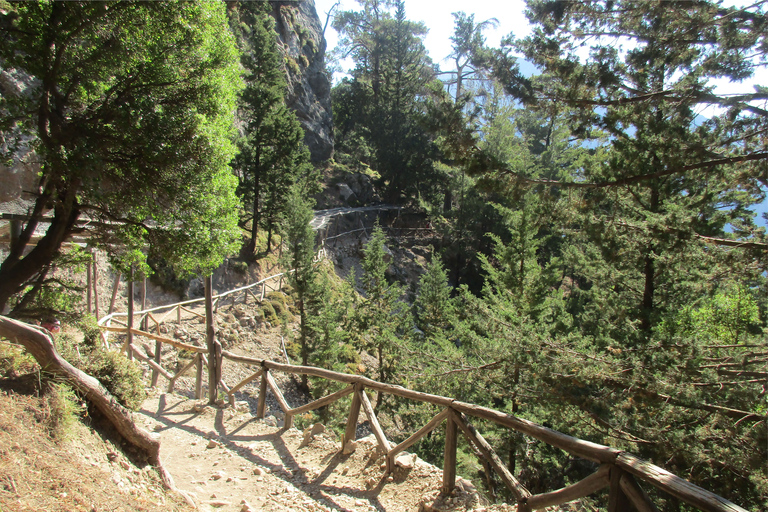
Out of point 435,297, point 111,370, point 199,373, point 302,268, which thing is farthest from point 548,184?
point 435,297

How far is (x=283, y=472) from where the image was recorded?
553 cm

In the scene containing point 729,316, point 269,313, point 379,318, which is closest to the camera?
point 729,316

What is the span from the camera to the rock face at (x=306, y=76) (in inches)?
1505

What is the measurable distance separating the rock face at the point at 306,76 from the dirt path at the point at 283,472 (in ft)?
112

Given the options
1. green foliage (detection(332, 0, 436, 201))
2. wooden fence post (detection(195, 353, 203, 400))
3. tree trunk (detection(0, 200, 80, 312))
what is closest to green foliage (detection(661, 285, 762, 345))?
wooden fence post (detection(195, 353, 203, 400))

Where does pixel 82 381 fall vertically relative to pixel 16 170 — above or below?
below

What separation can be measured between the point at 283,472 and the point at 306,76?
4250cm

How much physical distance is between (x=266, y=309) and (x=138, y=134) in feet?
47.7

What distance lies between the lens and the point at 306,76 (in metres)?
41.9

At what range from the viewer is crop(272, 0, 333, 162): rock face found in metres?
38.2

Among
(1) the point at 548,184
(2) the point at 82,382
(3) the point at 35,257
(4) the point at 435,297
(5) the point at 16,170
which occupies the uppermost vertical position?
(5) the point at 16,170

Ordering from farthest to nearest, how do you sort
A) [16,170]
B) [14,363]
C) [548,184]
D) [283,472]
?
[16,170] < [548,184] < [283,472] < [14,363]

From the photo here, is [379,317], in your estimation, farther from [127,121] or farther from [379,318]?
[127,121]

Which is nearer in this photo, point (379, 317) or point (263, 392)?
point (263, 392)
